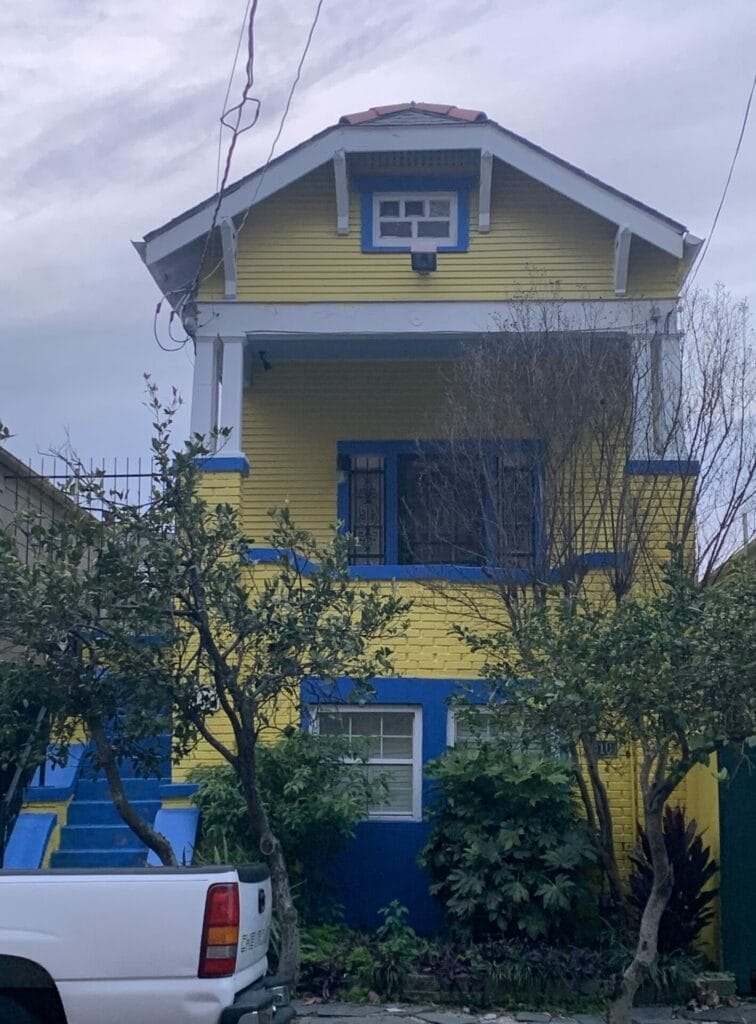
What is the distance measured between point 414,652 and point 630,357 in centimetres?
317

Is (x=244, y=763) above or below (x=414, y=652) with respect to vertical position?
below

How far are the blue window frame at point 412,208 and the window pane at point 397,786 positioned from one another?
536 centimetres

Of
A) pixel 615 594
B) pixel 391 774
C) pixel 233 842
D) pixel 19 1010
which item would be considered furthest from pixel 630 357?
pixel 19 1010

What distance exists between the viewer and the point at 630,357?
11.1 m

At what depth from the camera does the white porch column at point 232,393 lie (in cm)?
1218

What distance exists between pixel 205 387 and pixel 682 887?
6.30 metres

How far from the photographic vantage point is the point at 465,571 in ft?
36.9

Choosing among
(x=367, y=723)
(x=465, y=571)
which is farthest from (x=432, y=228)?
(x=367, y=723)

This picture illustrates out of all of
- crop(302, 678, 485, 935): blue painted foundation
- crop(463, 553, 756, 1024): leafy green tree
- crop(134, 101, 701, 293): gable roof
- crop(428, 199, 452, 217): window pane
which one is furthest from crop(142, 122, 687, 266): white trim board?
crop(463, 553, 756, 1024): leafy green tree

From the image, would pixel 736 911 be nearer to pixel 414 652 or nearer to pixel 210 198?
pixel 414 652

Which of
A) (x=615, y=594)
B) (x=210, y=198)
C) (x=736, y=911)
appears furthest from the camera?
(x=210, y=198)

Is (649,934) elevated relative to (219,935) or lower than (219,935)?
lower

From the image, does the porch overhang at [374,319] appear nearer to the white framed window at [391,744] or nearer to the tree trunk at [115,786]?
the white framed window at [391,744]

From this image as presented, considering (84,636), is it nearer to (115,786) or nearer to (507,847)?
(115,786)
